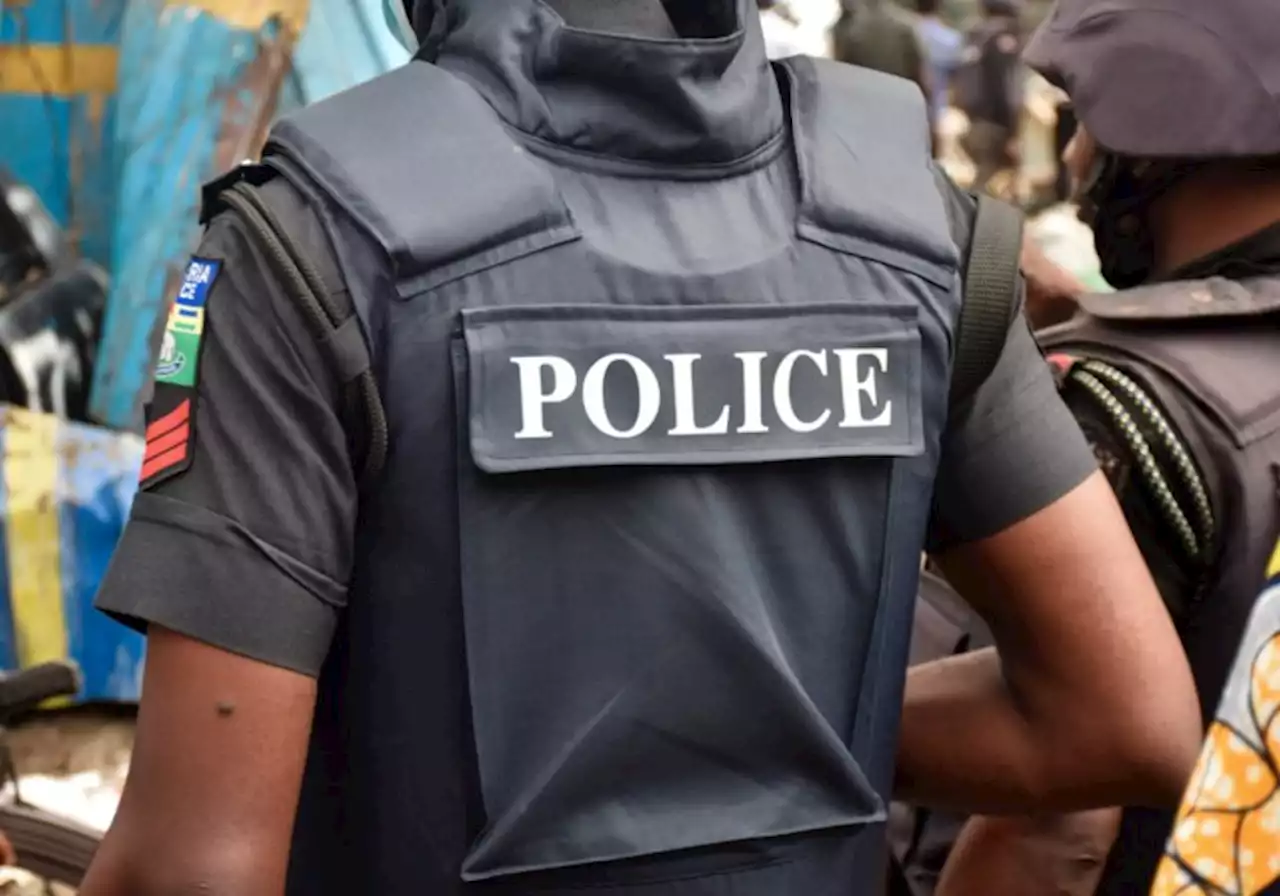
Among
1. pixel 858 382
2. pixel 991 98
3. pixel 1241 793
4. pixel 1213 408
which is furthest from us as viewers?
pixel 991 98

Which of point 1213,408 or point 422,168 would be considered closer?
point 422,168

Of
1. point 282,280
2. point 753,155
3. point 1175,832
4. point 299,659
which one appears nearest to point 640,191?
point 753,155

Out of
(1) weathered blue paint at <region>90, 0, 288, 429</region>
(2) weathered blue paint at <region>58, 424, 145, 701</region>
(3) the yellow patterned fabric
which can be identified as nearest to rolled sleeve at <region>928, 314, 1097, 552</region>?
(3) the yellow patterned fabric

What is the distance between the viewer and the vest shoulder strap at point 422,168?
762mm

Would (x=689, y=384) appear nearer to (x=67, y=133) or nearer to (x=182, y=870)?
(x=182, y=870)

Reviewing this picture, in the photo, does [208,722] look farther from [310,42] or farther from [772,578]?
[310,42]

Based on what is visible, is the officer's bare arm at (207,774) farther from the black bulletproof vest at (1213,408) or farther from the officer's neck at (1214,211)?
the officer's neck at (1214,211)

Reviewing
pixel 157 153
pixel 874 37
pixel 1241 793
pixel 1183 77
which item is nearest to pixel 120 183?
pixel 157 153

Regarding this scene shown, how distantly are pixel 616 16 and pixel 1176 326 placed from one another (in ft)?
1.84

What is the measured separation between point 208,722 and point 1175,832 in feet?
1.48

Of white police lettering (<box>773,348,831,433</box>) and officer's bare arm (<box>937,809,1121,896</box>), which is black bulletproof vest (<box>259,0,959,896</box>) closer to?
white police lettering (<box>773,348,831,433</box>)

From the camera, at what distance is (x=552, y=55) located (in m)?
0.81

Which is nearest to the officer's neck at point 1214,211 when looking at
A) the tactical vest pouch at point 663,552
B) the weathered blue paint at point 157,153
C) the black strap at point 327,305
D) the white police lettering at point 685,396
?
the tactical vest pouch at point 663,552

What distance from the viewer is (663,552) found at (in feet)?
2.71
